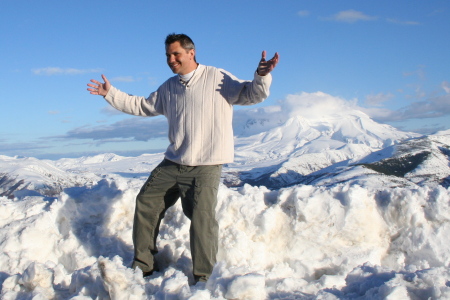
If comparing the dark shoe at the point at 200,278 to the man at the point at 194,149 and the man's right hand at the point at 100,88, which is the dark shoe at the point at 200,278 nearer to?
the man at the point at 194,149

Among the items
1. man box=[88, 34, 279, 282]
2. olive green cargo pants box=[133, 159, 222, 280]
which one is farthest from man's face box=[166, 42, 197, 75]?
olive green cargo pants box=[133, 159, 222, 280]

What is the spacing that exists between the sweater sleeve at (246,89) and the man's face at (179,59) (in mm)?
408

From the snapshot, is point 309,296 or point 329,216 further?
point 329,216

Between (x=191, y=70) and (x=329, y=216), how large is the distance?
2.55 meters

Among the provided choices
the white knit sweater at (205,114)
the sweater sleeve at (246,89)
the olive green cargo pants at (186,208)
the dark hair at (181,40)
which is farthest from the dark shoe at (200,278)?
the dark hair at (181,40)

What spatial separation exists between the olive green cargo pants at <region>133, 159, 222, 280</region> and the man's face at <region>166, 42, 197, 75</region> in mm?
1076

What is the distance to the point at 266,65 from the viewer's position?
452 cm

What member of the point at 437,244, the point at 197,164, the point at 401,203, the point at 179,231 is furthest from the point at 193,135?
the point at 437,244

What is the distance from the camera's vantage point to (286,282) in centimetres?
409

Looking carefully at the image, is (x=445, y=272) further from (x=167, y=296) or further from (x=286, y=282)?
(x=167, y=296)

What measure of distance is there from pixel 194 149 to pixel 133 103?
43.2 inches

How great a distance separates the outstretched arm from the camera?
14.6 ft

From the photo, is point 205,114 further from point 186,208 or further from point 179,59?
point 186,208

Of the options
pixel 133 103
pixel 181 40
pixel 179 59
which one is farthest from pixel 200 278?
pixel 181 40
